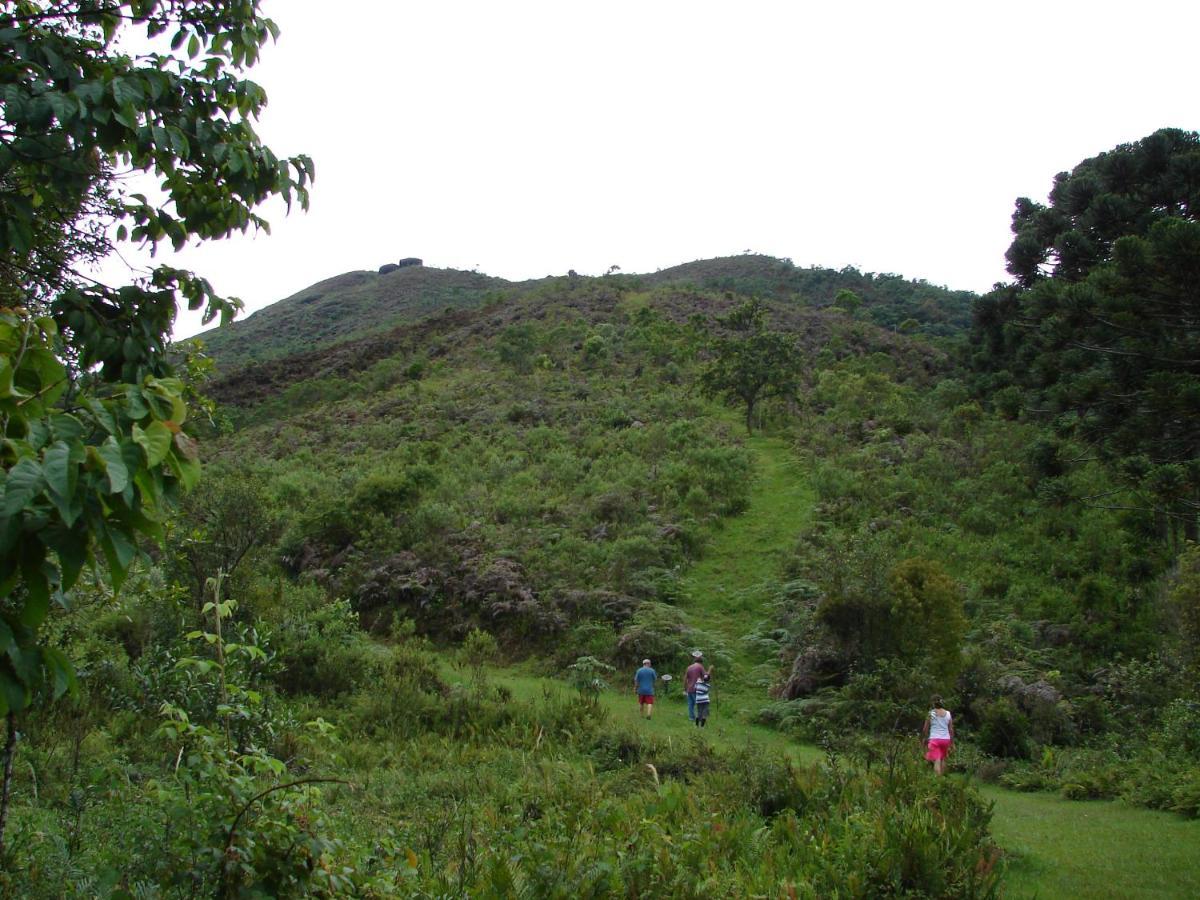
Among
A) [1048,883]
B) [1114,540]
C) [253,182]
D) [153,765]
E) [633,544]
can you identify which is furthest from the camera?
[633,544]

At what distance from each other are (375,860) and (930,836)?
3754 millimetres

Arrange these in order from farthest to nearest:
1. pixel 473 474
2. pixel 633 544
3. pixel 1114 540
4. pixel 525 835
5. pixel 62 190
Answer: pixel 473 474, pixel 633 544, pixel 1114 540, pixel 525 835, pixel 62 190

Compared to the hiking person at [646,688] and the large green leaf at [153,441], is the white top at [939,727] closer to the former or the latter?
the hiking person at [646,688]

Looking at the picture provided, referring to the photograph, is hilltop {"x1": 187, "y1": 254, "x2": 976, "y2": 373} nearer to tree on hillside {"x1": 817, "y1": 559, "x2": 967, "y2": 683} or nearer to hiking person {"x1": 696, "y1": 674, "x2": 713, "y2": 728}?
tree on hillside {"x1": 817, "y1": 559, "x2": 967, "y2": 683}

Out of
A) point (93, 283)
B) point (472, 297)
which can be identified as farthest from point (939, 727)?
point (472, 297)

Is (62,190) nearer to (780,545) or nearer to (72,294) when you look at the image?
(72,294)

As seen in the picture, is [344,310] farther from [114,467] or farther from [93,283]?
[114,467]

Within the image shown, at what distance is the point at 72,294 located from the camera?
3.24m

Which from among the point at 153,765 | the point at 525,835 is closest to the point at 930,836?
the point at 525,835

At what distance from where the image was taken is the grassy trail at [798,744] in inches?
275

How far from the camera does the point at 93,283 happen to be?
Result: 3416 mm

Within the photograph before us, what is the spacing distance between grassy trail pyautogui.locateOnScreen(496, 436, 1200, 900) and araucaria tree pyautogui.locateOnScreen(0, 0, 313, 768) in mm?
6716

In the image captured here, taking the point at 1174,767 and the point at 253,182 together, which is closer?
the point at 253,182

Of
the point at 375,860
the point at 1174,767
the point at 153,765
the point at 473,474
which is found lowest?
the point at 1174,767
